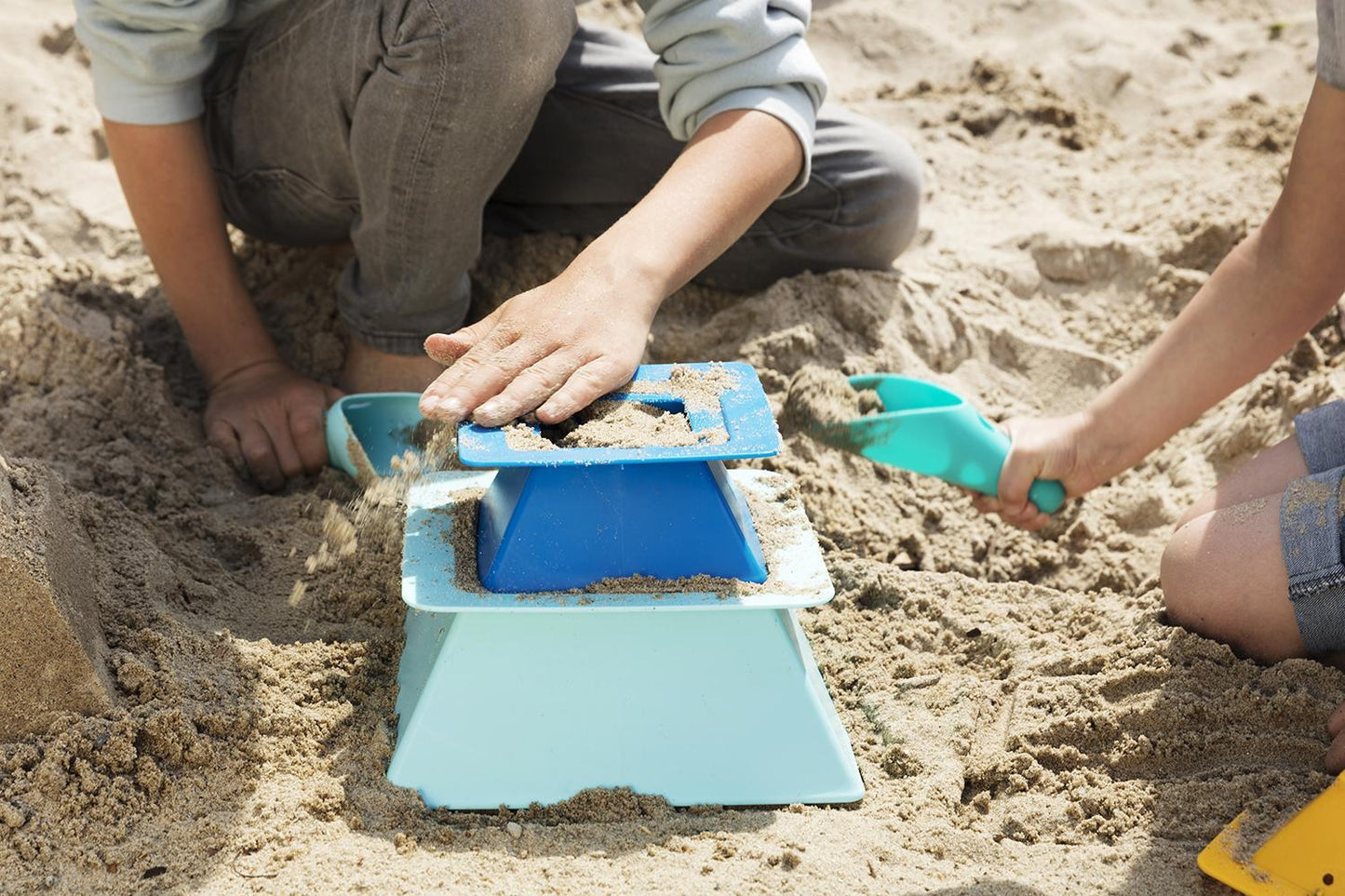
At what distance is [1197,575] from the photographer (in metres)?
1.46

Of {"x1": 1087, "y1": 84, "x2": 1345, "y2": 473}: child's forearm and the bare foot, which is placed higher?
{"x1": 1087, "y1": 84, "x2": 1345, "y2": 473}: child's forearm

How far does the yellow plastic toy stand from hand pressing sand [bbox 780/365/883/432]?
0.75 meters

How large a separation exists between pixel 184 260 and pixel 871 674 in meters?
1.10

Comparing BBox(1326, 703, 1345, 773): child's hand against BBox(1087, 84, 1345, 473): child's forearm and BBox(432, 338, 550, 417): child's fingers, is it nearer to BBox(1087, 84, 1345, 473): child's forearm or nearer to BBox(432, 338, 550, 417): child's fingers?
BBox(1087, 84, 1345, 473): child's forearm

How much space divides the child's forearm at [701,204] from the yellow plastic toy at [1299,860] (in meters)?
0.77

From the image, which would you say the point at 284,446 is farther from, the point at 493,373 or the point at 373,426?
the point at 493,373

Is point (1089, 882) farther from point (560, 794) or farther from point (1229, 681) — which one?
point (560, 794)

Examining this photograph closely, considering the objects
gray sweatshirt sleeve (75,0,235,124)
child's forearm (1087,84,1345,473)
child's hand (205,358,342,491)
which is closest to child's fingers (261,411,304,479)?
child's hand (205,358,342,491)

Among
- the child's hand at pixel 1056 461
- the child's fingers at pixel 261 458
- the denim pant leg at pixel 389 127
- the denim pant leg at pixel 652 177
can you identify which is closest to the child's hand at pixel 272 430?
the child's fingers at pixel 261 458

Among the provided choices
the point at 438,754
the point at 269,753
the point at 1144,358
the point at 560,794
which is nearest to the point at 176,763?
the point at 269,753

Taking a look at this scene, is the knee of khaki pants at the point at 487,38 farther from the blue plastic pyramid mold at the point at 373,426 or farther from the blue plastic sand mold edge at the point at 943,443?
the blue plastic sand mold edge at the point at 943,443

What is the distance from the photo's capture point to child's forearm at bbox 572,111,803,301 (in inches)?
54.9

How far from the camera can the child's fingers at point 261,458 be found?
179 cm

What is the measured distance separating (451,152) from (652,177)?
1.57 ft
